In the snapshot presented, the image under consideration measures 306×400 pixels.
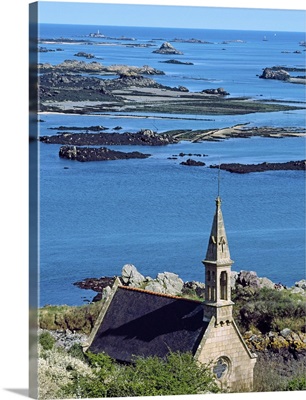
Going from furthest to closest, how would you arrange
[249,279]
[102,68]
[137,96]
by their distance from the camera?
[137,96] < [102,68] < [249,279]

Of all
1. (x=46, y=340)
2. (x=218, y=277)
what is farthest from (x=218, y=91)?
(x=46, y=340)

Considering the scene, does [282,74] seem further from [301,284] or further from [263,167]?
[301,284]

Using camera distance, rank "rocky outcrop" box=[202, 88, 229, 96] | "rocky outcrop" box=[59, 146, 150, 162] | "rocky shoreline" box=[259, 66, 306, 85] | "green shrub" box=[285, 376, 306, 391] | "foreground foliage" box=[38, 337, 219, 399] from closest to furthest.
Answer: "foreground foliage" box=[38, 337, 219, 399] → "green shrub" box=[285, 376, 306, 391] → "rocky outcrop" box=[59, 146, 150, 162] → "rocky shoreline" box=[259, 66, 306, 85] → "rocky outcrop" box=[202, 88, 229, 96]

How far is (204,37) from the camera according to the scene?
37031 millimetres

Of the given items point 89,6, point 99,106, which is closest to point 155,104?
point 99,106

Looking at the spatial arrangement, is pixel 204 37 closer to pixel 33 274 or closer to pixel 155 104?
pixel 155 104

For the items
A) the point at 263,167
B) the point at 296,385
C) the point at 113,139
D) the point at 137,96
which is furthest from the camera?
the point at 137,96

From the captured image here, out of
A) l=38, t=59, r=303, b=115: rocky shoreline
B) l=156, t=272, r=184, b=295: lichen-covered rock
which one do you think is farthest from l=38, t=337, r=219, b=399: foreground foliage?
l=38, t=59, r=303, b=115: rocky shoreline

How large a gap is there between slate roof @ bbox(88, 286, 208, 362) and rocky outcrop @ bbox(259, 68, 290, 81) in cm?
556

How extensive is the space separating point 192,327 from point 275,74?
20.3 ft

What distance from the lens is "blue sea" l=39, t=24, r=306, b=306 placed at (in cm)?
3575

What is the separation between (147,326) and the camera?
3581 cm

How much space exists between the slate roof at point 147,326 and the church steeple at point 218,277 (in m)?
0.35

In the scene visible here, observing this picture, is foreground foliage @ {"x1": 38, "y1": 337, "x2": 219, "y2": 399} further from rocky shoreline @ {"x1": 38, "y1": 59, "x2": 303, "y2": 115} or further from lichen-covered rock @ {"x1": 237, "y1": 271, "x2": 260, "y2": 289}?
rocky shoreline @ {"x1": 38, "y1": 59, "x2": 303, "y2": 115}
